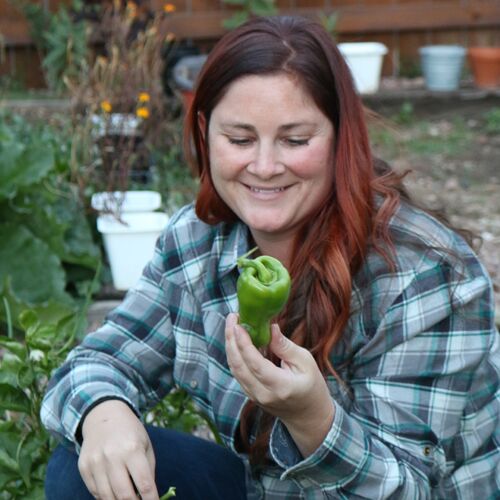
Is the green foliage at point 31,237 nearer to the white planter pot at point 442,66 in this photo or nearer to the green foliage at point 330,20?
the green foliage at point 330,20

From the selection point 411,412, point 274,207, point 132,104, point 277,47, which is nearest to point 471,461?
point 411,412

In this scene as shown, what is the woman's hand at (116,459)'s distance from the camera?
209 centimetres

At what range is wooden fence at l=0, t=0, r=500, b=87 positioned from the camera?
7.93 meters

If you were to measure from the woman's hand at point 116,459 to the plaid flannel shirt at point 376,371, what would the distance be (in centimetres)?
9

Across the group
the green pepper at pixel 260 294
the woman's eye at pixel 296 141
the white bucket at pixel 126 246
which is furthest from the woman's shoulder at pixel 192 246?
the white bucket at pixel 126 246

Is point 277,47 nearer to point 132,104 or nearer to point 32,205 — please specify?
point 32,205

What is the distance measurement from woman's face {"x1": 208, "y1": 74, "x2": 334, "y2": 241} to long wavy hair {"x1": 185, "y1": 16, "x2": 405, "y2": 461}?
0.02 meters

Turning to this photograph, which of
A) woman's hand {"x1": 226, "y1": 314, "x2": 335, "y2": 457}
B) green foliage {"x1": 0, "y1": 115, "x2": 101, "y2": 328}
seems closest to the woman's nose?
woman's hand {"x1": 226, "y1": 314, "x2": 335, "y2": 457}

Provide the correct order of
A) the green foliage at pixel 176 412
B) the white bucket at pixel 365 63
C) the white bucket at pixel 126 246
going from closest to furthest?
the green foliage at pixel 176 412
the white bucket at pixel 126 246
the white bucket at pixel 365 63

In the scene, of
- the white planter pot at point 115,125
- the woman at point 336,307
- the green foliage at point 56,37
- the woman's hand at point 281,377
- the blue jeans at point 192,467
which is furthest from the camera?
the green foliage at point 56,37

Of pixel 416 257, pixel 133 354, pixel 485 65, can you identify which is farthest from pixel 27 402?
pixel 485 65

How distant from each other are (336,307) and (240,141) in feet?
1.19

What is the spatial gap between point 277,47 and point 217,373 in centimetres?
69

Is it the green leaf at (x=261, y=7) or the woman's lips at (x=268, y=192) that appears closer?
the woman's lips at (x=268, y=192)
